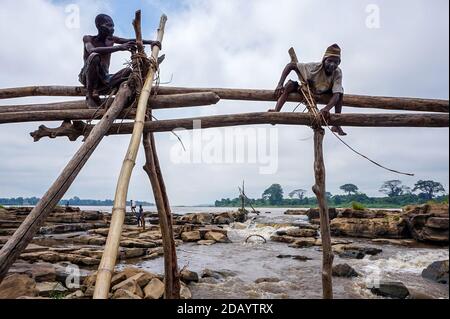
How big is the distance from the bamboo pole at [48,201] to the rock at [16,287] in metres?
3.94

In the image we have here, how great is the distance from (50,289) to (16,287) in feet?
3.81

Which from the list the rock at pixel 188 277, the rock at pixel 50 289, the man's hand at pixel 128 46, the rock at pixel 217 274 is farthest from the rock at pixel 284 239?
the man's hand at pixel 128 46

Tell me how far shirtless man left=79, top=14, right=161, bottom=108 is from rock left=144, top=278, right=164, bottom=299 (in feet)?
14.4

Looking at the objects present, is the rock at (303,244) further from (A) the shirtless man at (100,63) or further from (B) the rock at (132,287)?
(A) the shirtless man at (100,63)

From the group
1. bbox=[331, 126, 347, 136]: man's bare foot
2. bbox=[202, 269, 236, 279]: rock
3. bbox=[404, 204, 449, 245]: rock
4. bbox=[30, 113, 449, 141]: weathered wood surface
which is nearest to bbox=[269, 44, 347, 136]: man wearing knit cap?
bbox=[331, 126, 347, 136]: man's bare foot

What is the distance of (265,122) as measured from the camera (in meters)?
3.78

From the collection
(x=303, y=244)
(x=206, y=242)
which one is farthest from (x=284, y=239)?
(x=206, y=242)

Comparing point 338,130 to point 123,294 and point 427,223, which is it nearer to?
point 123,294

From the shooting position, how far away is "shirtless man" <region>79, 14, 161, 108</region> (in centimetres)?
401

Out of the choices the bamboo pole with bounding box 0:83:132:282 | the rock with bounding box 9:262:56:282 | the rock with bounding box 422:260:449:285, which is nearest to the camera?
the bamboo pole with bounding box 0:83:132:282

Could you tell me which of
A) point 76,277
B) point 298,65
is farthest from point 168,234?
point 76,277

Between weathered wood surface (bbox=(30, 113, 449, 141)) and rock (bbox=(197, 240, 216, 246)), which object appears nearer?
weathered wood surface (bbox=(30, 113, 449, 141))

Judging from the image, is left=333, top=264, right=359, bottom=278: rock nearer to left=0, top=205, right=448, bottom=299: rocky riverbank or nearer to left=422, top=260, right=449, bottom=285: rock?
left=0, top=205, right=448, bottom=299: rocky riverbank

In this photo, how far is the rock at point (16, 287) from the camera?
5.55 m
